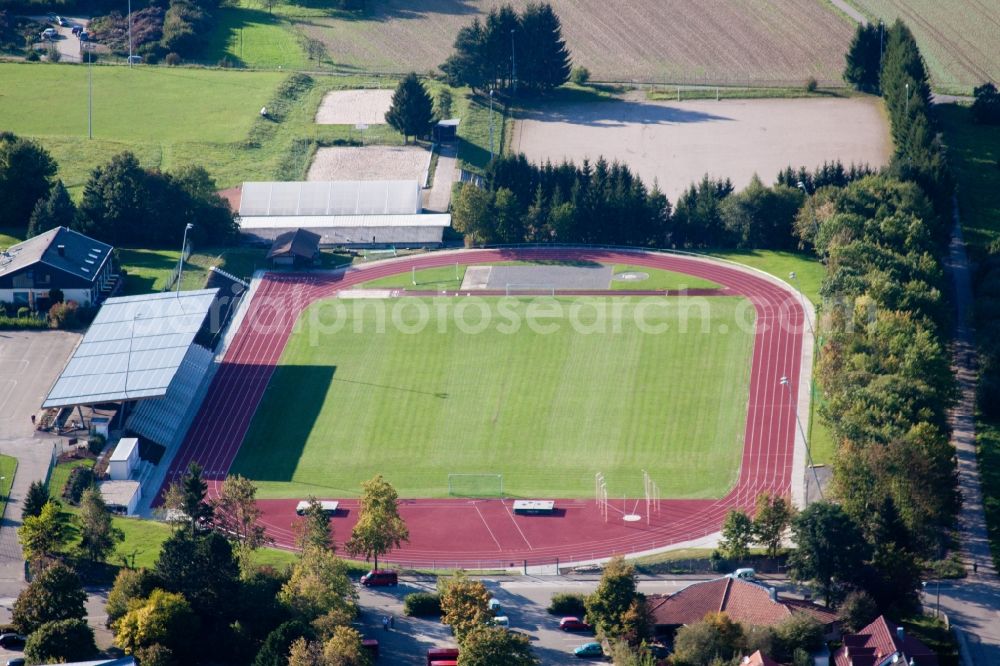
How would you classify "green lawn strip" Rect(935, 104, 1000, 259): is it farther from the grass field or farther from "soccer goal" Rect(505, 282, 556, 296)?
"soccer goal" Rect(505, 282, 556, 296)

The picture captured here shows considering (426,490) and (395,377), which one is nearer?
(426,490)

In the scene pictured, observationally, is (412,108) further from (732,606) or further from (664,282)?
(732,606)

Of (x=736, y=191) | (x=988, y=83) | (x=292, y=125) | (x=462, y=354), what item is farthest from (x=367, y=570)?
(x=988, y=83)

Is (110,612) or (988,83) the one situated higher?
(988,83)

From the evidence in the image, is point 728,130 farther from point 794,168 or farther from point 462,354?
point 462,354

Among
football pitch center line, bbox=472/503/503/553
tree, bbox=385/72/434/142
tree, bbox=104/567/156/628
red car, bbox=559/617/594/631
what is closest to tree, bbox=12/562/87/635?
tree, bbox=104/567/156/628

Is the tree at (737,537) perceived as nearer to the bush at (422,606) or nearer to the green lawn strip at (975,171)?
the bush at (422,606)
